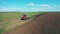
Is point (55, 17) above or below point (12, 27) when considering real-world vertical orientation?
above

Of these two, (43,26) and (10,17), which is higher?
(10,17)

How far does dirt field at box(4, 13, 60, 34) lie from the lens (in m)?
1.43

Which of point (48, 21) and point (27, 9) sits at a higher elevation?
point (27, 9)

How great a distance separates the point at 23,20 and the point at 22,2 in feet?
0.77

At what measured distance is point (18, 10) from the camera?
1.51m

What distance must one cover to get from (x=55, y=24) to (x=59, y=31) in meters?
0.10

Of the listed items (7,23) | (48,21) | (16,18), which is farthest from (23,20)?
(48,21)

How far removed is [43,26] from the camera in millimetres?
1467

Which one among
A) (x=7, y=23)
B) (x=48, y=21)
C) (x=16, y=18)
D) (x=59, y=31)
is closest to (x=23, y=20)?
(x=16, y=18)

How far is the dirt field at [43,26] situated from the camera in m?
1.43

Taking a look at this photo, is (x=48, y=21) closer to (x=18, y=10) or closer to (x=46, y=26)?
(x=46, y=26)

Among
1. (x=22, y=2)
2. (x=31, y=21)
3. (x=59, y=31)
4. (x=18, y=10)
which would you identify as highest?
(x=22, y=2)

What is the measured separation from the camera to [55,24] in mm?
1481

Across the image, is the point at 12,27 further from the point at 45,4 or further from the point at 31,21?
the point at 45,4
